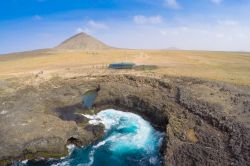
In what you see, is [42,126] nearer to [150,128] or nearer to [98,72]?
[150,128]

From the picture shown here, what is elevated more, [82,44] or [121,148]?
[82,44]

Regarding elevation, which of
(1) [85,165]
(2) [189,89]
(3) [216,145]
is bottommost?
(1) [85,165]

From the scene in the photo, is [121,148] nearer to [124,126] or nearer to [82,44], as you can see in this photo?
[124,126]

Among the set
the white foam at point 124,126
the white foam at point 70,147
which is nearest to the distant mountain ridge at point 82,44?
the white foam at point 124,126

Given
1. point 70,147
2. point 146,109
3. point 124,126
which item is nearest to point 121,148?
point 70,147

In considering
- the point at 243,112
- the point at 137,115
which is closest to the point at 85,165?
the point at 137,115

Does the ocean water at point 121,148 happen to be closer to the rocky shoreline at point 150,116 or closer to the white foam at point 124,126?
the white foam at point 124,126
